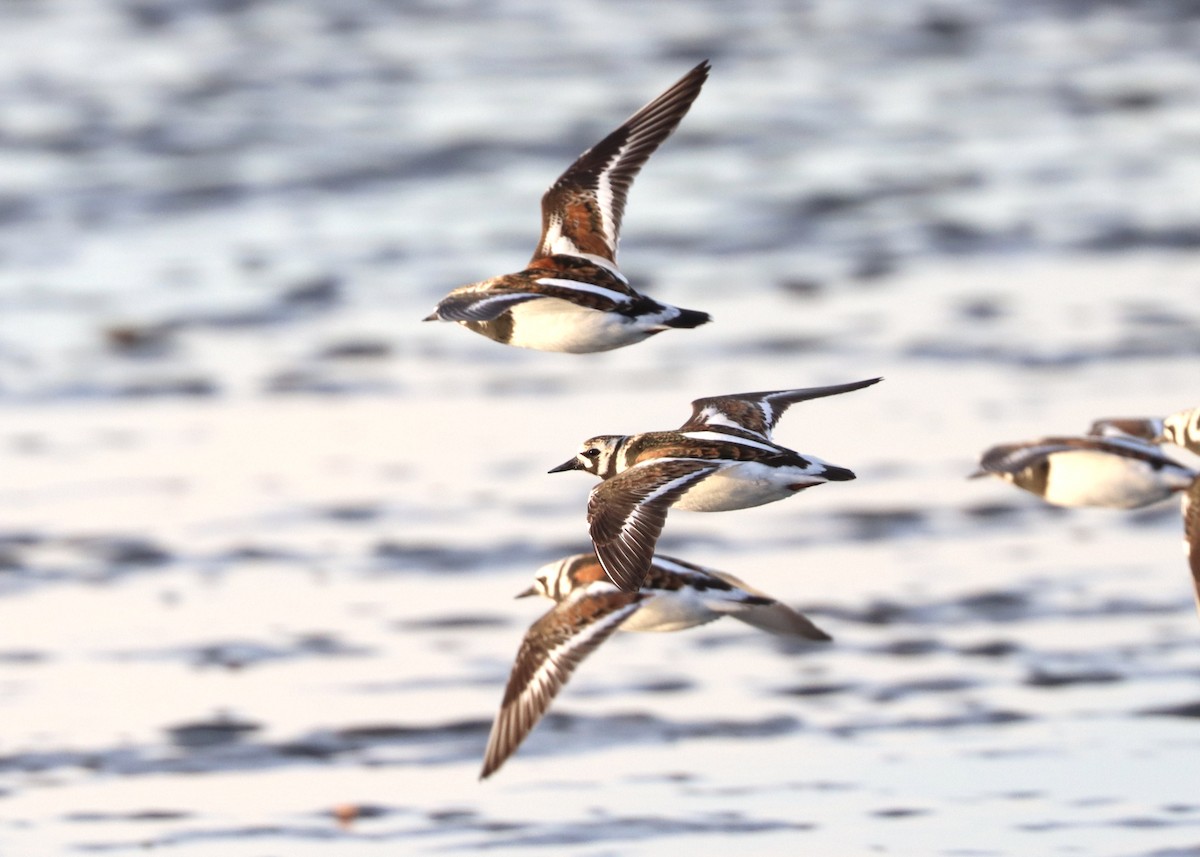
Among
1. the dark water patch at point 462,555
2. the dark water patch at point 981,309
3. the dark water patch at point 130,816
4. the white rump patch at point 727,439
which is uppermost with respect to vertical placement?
the dark water patch at point 981,309

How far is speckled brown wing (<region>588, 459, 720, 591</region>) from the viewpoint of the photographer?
14.9 feet

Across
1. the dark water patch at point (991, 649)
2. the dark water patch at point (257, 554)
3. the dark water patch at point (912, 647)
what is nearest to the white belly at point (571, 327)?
the dark water patch at point (912, 647)

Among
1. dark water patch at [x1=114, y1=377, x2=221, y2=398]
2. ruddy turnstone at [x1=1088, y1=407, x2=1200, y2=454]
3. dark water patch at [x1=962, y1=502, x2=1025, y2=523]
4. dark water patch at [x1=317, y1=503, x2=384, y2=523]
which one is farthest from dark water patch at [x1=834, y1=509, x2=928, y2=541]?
dark water patch at [x1=114, y1=377, x2=221, y2=398]

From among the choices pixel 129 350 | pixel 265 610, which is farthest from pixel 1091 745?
pixel 129 350

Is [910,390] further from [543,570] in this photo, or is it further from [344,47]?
[344,47]

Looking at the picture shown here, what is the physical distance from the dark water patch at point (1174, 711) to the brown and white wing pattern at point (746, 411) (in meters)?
1.32

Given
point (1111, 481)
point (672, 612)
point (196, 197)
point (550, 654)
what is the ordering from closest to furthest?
point (550, 654)
point (1111, 481)
point (672, 612)
point (196, 197)

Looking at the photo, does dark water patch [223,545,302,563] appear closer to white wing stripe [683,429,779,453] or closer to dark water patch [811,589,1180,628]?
dark water patch [811,589,1180,628]

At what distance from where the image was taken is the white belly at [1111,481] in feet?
17.6

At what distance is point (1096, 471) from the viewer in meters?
5.45

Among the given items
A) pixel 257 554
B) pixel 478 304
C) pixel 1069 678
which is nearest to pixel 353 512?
pixel 257 554

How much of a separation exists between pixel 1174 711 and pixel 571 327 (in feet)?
7.09

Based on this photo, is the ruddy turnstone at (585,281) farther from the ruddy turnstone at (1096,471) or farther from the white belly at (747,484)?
the ruddy turnstone at (1096,471)

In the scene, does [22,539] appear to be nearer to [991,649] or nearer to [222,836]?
[222,836]
